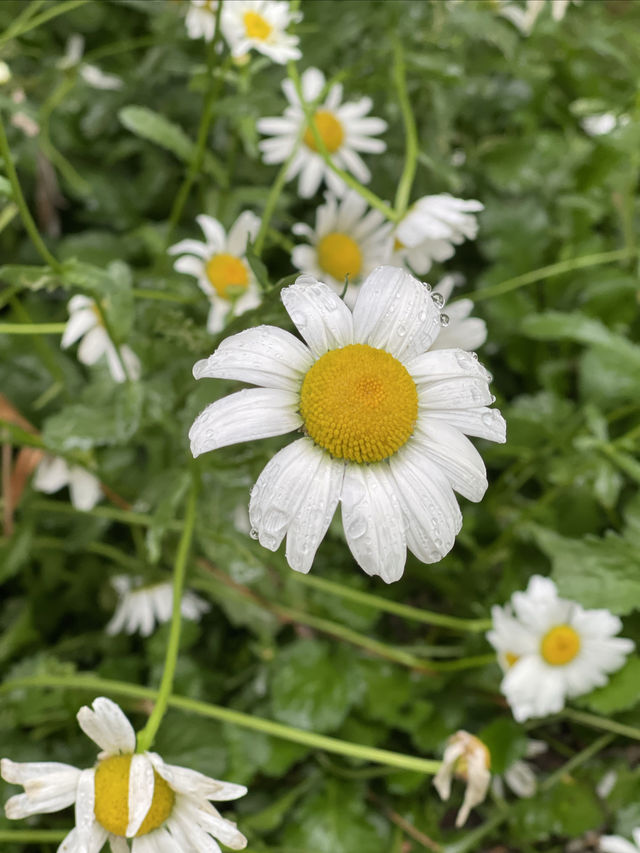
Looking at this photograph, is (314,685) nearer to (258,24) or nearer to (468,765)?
(468,765)

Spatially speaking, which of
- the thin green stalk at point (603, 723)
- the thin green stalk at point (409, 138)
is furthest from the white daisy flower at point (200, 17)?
the thin green stalk at point (603, 723)

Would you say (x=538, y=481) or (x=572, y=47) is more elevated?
(x=572, y=47)

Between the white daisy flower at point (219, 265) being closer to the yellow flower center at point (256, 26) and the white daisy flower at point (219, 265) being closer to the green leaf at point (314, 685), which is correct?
the yellow flower center at point (256, 26)

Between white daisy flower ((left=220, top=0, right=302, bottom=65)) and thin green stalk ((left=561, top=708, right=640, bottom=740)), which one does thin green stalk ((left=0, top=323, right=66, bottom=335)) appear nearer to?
white daisy flower ((left=220, top=0, right=302, bottom=65))

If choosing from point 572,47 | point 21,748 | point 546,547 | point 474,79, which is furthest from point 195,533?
point 572,47

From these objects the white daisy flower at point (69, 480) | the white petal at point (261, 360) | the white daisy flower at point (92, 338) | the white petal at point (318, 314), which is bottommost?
the white daisy flower at point (69, 480)

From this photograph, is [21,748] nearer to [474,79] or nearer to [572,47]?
[474,79]
